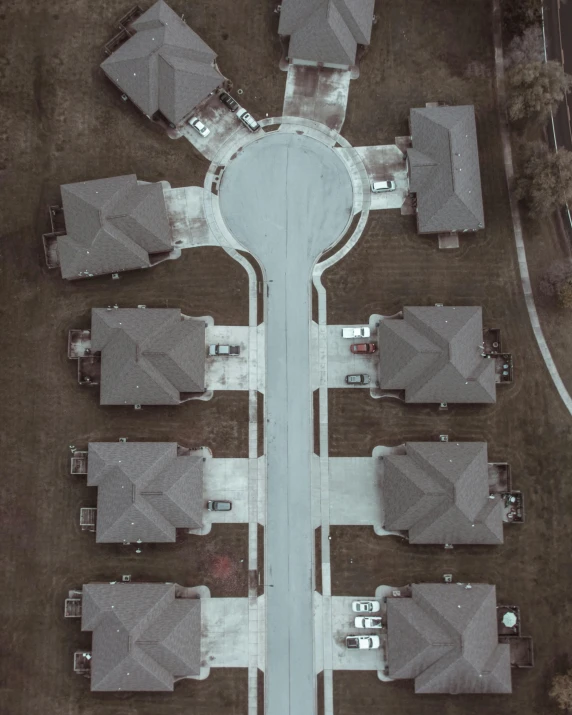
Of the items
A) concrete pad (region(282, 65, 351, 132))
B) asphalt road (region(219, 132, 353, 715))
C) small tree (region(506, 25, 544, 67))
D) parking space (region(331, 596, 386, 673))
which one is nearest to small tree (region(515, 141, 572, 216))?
small tree (region(506, 25, 544, 67))

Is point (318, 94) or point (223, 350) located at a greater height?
point (318, 94)

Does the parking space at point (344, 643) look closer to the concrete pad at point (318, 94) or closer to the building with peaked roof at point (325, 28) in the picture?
the concrete pad at point (318, 94)

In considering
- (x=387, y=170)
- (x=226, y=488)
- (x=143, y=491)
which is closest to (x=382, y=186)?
(x=387, y=170)

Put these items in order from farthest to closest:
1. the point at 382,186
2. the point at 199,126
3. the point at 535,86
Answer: the point at 199,126 → the point at 382,186 → the point at 535,86

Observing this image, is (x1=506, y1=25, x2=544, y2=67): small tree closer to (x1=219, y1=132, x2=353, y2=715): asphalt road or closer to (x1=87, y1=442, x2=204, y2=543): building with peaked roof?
(x1=219, y1=132, x2=353, y2=715): asphalt road

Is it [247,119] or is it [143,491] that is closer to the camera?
[143,491]

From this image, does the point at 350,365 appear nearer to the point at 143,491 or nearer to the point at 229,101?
the point at 143,491
